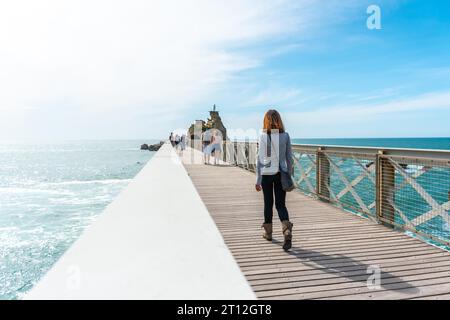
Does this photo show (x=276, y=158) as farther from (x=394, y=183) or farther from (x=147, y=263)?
(x=394, y=183)

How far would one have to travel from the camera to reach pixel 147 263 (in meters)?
3.21

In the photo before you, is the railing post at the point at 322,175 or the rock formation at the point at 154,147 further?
the rock formation at the point at 154,147

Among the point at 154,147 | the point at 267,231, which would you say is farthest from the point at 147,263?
the point at 154,147

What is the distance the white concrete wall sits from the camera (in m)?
2.61

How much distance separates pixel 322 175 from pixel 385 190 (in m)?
1.79

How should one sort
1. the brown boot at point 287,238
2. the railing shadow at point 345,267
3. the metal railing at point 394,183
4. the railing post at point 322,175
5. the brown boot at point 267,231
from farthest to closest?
1. the railing post at point 322,175
2. the brown boot at point 267,231
3. the metal railing at point 394,183
4. the brown boot at point 287,238
5. the railing shadow at point 345,267

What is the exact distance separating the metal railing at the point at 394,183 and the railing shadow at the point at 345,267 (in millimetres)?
1166

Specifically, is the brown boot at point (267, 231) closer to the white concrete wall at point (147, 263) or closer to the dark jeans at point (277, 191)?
the dark jeans at point (277, 191)

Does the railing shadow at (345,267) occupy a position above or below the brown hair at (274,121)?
below

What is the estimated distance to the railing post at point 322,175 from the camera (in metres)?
6.24

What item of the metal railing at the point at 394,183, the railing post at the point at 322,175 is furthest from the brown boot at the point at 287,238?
the railing post at the point at 322,175

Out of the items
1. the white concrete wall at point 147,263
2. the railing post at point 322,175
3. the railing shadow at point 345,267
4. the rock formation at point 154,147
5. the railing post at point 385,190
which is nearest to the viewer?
the white concrete wall at point 147,263

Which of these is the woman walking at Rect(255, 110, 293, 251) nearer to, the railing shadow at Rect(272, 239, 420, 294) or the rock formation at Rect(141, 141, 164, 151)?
the railing shadow at Rect(272, 239, 420, 294)

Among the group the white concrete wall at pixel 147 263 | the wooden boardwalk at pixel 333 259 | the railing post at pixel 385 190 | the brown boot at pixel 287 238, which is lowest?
the wooden boardwalk at pixel 333 259
